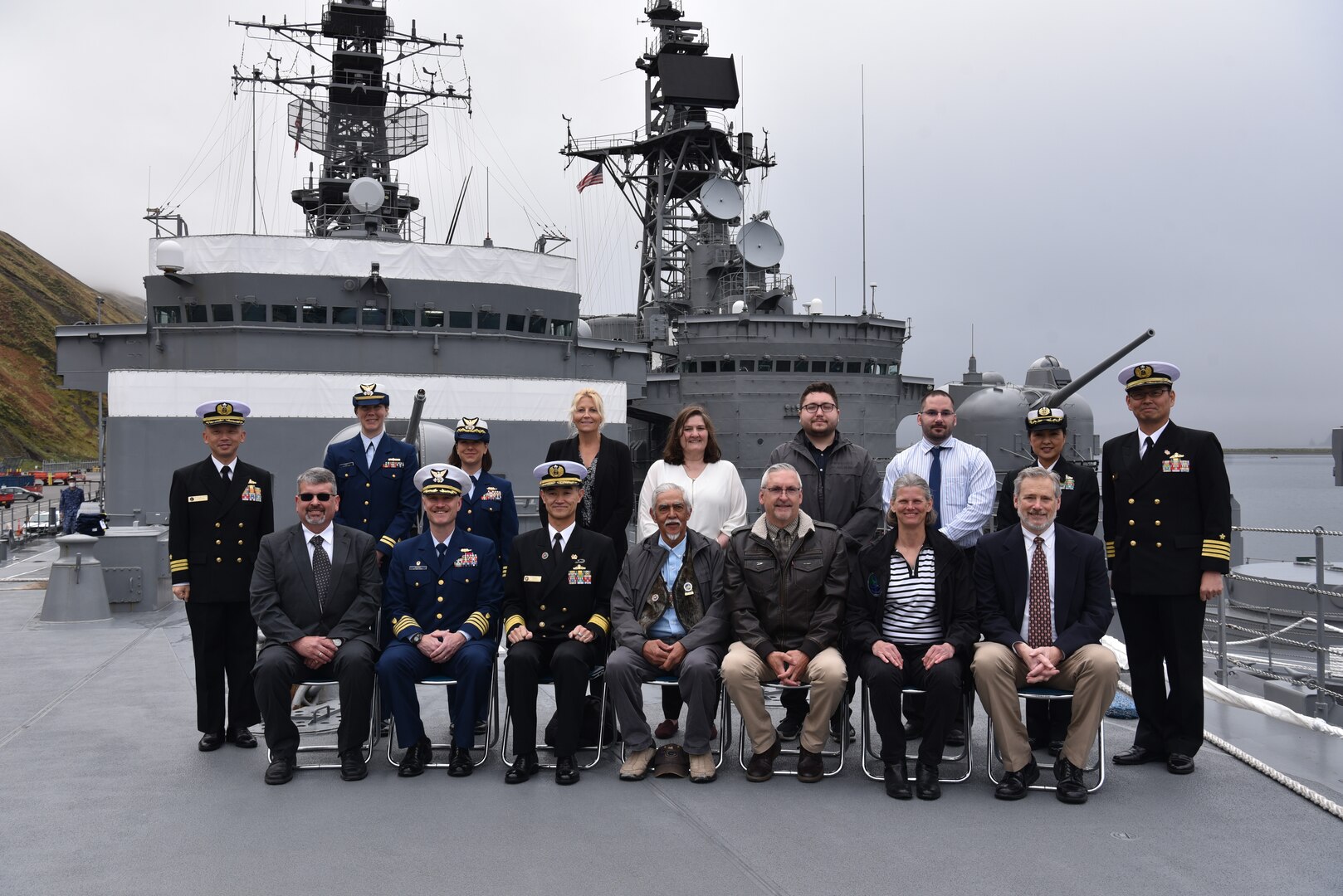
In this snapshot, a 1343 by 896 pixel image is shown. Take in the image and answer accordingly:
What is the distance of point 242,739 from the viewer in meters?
4.80

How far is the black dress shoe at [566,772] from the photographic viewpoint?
166 inches

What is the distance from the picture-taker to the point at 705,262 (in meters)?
33.1

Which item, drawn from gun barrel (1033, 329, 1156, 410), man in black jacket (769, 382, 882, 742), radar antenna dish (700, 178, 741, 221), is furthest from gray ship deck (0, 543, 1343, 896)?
radar antenna dish (700, 178, 741, 221)

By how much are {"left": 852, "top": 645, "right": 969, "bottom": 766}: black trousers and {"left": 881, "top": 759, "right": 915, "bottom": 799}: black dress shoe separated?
2 cm

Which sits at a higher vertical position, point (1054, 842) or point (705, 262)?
point (705, 262)

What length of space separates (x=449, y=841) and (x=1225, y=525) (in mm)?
3439

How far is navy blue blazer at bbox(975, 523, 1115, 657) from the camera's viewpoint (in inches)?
167

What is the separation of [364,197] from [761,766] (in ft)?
57.7

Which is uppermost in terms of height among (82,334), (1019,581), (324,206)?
(324,206)

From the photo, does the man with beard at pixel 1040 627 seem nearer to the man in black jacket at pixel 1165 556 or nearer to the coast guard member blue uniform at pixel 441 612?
the man in black jacket at pixel 1165 556

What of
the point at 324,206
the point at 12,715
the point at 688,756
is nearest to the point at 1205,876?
the point at 688,756

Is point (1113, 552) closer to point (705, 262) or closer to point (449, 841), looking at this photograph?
point (449, 841)

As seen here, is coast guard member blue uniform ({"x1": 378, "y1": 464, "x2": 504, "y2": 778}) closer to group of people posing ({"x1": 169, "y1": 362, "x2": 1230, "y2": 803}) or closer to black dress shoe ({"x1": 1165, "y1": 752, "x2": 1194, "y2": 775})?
group of people posing ({"x1": 169, "y1": 362, "x2": 1230, "y2": 803})

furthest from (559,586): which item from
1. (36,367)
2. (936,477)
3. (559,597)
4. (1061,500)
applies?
(36,367)
